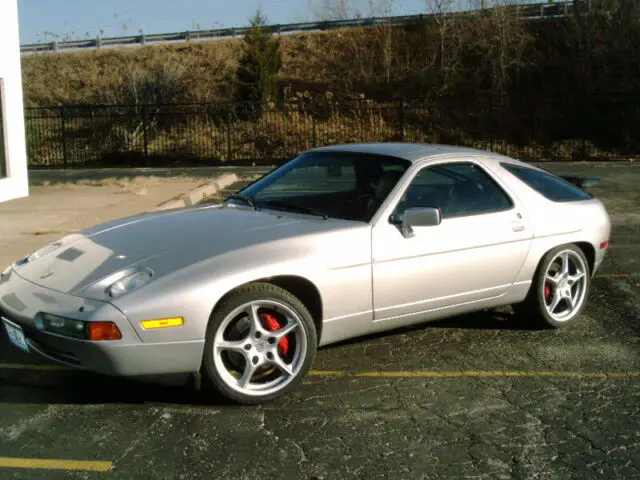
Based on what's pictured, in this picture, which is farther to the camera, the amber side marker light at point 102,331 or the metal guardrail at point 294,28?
the metal guardrail at point 294,28

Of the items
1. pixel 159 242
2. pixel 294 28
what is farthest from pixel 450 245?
pixel 294 28

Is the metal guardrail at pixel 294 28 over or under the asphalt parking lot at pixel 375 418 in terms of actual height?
over

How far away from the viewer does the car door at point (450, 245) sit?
199 inches

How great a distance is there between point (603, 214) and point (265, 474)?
4002mm

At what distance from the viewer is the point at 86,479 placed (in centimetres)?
362

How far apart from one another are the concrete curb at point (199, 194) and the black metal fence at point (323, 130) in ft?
41.7

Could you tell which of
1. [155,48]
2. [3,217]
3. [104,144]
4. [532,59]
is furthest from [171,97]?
[3,217]

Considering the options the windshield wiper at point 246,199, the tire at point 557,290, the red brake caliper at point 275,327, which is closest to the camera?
the red brake caliper at point 275,327

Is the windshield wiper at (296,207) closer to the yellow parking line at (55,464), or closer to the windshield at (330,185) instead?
the windshield at (330,185)

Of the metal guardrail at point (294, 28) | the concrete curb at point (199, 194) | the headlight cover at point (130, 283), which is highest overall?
the metal guardrail at point (294, 28)

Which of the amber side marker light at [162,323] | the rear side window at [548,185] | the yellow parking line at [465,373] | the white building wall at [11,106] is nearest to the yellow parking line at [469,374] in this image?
the yellow parking line at [465,373]

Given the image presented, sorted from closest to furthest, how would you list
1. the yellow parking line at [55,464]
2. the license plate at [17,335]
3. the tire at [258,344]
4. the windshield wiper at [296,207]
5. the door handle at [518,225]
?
1. the yellow parking line at [55,464]
2. the tire at [258,344]
3. the license plate at [17,335]
4. the windshield wiper at [296,207]
5. the door handle at [518,225]

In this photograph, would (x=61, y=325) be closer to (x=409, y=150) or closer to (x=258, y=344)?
(x=258, y=344)

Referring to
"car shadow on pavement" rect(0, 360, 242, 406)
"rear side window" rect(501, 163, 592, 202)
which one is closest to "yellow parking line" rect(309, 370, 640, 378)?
"car shadow on pavement" rect(0, 360, 242, 406)
